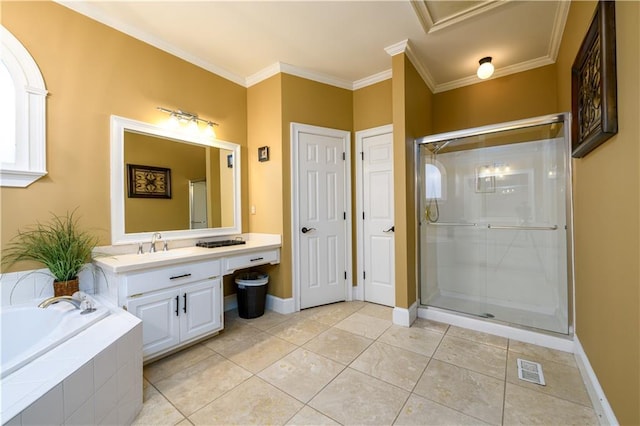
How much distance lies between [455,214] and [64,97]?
370 centimetres

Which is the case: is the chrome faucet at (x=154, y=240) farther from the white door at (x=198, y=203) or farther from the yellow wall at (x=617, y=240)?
the yellow wall at (x=617, y=240)

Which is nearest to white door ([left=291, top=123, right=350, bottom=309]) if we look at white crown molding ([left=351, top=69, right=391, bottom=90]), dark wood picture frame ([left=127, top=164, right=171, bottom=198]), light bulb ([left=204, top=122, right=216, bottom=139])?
white crown molding ([left=351, top=69, right=391, bottom=90])

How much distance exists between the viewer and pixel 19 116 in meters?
1.76

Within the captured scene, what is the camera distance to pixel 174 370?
1.89 m

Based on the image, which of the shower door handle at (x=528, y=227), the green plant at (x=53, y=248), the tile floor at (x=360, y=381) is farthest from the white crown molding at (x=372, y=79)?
the green plant at (x=53, y=248)

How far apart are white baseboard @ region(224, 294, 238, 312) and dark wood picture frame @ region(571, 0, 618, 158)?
325 cm

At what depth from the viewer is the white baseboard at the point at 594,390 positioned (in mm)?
1312

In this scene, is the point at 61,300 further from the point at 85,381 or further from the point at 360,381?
the point at 360,381

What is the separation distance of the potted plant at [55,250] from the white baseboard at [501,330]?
299 cm

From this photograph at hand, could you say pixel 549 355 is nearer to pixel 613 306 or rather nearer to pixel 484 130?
pixel 613 306

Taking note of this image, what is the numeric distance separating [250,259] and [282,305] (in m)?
0.67

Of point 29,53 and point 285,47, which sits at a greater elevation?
point 285,47

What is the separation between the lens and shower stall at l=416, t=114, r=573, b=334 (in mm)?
2297

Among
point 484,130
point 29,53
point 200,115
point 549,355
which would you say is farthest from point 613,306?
point 29,53
